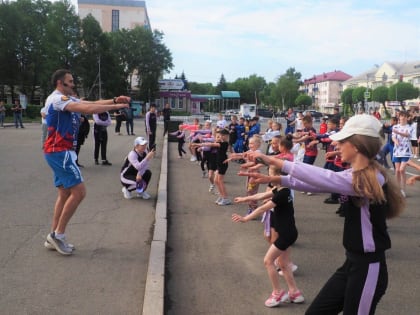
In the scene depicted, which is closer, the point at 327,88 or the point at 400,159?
the point at 400,159

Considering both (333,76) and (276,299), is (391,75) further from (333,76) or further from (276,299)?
(276,299)

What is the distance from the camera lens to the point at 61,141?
4988 millimetres

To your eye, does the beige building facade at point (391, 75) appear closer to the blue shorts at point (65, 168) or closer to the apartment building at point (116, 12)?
the apartment building at point (116, 12)

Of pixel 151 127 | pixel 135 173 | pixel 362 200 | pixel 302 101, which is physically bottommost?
pixel 135 173

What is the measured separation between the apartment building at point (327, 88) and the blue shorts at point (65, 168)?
12863 cm

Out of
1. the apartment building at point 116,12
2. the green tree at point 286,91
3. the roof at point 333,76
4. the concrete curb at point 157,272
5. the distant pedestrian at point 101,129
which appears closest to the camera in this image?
the concrete curb at point 157,272

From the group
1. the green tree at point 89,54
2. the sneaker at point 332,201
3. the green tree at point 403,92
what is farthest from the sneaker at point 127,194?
the green tree at point 403,92

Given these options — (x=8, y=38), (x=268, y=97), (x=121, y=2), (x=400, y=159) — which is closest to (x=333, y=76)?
(x=268, y=97)

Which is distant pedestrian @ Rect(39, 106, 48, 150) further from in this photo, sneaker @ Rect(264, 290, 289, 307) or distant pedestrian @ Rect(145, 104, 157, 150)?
distant pedestrian @ Rect(145, 104, 157, 150)

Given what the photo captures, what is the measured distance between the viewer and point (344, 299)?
8.49ft

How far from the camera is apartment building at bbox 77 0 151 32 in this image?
92.0m

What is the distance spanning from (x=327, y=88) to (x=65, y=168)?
138795 mm

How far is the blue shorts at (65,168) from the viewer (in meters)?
4.97

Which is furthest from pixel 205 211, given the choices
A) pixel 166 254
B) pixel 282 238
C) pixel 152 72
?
pixel 152 72
